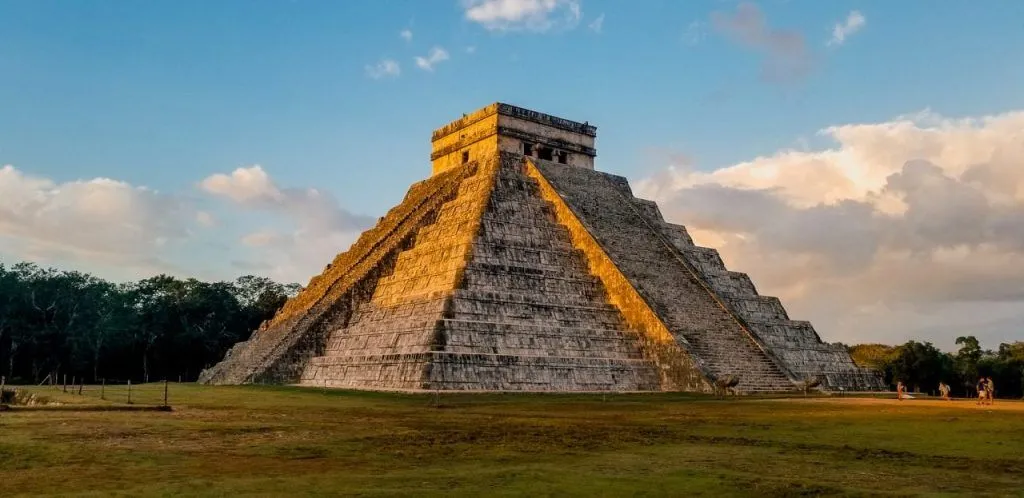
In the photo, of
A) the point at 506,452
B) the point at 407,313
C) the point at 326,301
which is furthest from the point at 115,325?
the point at 506,452

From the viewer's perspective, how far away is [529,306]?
24531 millimetres

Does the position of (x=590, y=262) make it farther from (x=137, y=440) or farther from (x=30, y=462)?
(x=30, y=462)

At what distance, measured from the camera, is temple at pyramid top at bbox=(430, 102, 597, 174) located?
3456cm

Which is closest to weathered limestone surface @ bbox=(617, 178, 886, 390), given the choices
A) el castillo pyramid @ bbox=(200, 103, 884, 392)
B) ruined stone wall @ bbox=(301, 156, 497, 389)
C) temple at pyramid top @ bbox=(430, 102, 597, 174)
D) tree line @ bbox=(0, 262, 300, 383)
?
el castillo pyramid @ bbox=(200, 103, 884, 392)

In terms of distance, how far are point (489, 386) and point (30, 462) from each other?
46.3 ft

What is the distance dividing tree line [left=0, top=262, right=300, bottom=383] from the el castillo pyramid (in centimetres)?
1460

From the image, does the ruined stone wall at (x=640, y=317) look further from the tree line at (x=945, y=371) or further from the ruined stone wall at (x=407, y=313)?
the tree line at (x=945, y=371)

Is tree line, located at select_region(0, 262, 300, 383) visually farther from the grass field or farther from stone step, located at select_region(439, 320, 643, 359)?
the grass field

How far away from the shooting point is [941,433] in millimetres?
11836

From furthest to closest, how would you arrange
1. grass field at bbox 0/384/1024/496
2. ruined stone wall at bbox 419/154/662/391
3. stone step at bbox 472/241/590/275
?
1. stone step at bbox 472/241/590/275
2. ruined stone wall at bbox 419/154/662/391
3. grass field at bbox 0/384/1024/496

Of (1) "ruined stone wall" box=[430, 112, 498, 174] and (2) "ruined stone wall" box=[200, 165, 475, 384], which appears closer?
(2) "ruined stone wall" box=[200, 165, 475, 384]

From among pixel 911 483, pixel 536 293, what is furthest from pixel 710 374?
pixel 911 483

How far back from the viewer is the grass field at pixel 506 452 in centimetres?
720

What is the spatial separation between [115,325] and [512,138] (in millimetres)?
25427
